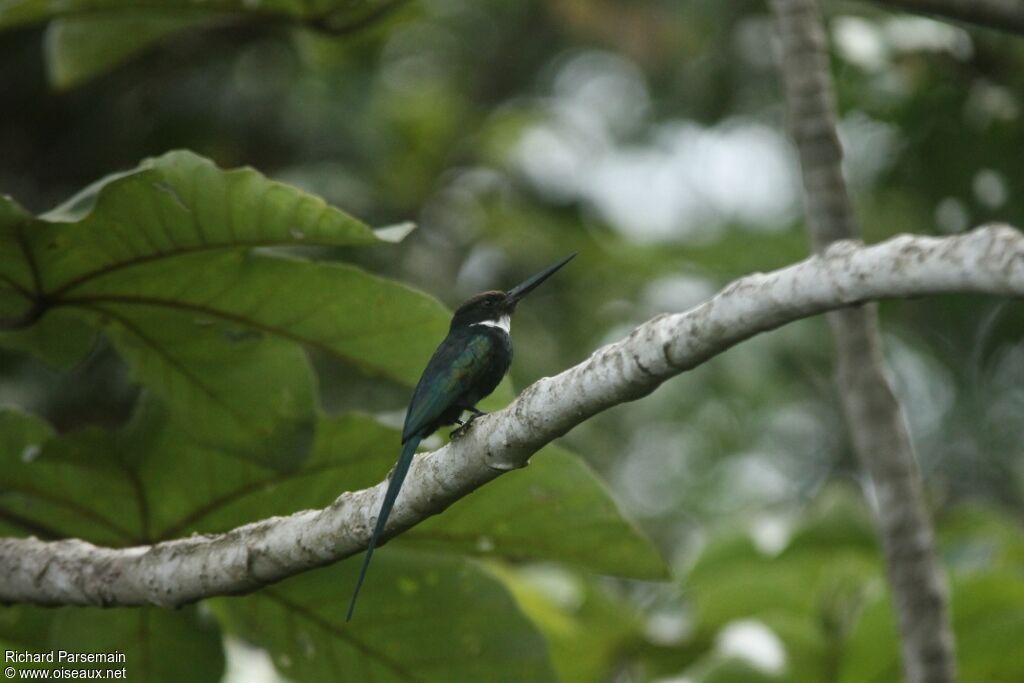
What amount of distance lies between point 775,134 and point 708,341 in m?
7.37

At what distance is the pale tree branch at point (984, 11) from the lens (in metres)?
2.60

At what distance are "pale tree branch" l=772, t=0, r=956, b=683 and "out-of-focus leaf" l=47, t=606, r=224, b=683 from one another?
5.06ft

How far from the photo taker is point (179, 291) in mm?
2500

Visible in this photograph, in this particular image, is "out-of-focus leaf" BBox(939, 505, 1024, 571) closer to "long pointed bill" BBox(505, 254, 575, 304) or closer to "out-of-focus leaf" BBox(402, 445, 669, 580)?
"out-of-focus leaf" BBox(402, 445, 669, 580)

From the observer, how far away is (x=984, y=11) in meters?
2.62

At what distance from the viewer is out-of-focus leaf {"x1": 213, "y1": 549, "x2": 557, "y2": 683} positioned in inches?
108

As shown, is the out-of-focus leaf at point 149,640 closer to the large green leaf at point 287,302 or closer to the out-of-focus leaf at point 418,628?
the out-of-focus leaf at point 418,628

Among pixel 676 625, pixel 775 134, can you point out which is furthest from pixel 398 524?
pixel 775 134

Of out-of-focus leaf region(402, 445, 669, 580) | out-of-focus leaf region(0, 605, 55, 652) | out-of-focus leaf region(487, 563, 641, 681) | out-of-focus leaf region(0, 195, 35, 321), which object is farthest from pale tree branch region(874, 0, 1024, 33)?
out-of-focus leaf region(0, 605, 55, 652)

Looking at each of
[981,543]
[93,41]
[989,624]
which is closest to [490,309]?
[989,624]

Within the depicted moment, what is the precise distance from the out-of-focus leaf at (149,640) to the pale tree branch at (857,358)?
60.8 inches

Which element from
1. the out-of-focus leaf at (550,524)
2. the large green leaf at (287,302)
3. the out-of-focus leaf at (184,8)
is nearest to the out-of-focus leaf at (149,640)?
the out-of-focus leaf at (550,524)

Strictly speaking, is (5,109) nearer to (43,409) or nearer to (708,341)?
(43,409)

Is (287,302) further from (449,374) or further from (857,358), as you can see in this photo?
(857,358)
